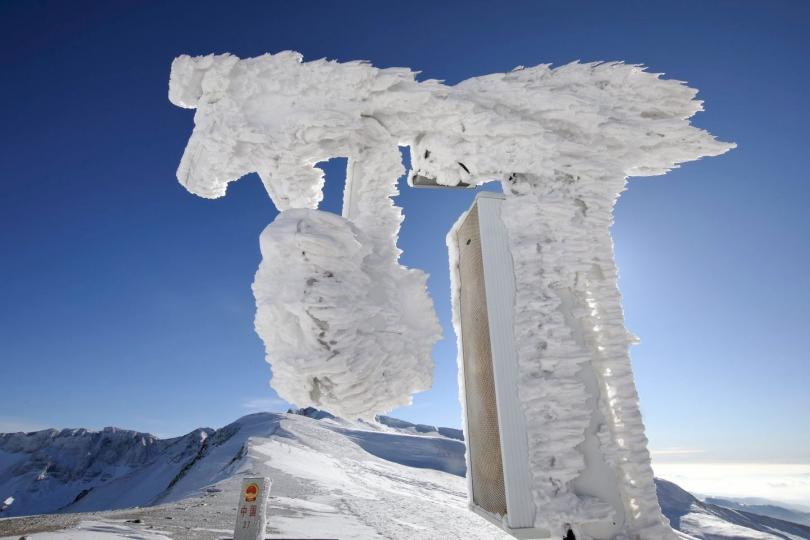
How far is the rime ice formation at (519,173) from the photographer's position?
3824mm

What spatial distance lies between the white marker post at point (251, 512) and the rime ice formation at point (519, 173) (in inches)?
76.4

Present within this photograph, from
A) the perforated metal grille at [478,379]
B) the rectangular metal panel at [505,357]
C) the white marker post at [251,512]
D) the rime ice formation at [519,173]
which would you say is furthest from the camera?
the white marker post at [251,512]

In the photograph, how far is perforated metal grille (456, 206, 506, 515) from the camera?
4.10 m

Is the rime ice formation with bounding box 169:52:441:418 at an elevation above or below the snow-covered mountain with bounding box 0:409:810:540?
above

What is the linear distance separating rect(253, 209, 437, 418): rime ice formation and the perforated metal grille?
0.72 meters

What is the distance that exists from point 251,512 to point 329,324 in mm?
2654

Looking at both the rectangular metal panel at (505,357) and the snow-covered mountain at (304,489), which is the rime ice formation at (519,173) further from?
the snow-covered mountain at (304,489)

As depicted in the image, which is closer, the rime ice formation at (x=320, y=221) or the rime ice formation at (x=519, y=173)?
the rime ice formation at (x=320, y=221)

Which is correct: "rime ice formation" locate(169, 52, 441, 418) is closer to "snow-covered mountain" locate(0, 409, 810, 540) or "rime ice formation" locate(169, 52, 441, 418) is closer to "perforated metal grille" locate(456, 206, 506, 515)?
"perforated metal grille" locate(456, 206, 506, 515)

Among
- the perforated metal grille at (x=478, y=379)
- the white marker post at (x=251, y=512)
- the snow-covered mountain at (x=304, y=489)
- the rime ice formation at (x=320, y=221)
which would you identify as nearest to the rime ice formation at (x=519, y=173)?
the rime ice formation at (x=320, y=221)

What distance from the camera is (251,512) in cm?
461

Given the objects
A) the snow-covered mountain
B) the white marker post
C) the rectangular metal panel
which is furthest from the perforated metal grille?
the snow-covered mountain

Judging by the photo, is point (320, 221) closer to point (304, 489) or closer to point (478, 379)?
point (478, 379)

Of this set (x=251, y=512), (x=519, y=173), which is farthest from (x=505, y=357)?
(x=251, y=512)
